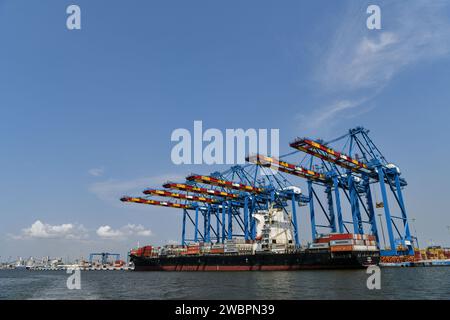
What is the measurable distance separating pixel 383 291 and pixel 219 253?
39848 mm

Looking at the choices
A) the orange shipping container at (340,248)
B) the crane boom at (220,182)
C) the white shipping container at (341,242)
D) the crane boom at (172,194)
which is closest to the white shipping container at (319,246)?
the white shipping container at (341,242)

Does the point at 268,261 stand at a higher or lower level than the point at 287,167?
lower

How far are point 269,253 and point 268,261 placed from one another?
1.28 metres

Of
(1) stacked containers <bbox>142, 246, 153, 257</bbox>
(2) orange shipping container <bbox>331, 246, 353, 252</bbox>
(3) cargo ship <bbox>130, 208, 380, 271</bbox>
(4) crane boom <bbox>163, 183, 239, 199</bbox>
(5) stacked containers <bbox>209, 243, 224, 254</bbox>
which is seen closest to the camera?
(2) orange shipping container <bbox>331, 246, 353, 252</bbox>

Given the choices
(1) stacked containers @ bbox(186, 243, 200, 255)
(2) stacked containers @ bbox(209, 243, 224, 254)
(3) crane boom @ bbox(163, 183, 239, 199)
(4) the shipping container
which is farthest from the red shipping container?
(3) crane boom @ bbox(163, 183, 239, 199)

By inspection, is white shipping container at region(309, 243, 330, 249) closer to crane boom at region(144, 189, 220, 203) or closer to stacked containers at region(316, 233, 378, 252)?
stacked containers at region(316, 233, 378, 252)

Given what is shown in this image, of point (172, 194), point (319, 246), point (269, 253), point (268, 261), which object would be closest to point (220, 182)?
point (172, 194)

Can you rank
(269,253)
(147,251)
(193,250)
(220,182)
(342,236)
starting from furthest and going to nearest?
(147,251) → (193,250) → (220,182) → (269,253) → (342,236)

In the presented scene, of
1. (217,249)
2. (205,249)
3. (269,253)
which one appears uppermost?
(269,253)

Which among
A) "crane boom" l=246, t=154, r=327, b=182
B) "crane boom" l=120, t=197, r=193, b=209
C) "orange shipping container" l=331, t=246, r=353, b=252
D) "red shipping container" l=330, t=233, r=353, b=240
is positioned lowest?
"orange shipping container" l=331, t=246, r=353, b=252

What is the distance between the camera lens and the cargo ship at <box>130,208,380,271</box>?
44.8 metres

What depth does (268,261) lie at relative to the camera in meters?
52.1

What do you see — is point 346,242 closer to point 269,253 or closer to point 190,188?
point 269,253

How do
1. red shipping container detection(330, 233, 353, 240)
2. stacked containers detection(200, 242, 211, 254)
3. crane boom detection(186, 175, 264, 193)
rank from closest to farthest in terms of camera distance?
red shipping container detection(330, 233, 353, 240) → crane boom detection(186, 175, 264, 193) → stacked containers detection(200, 242, 211, 254)
